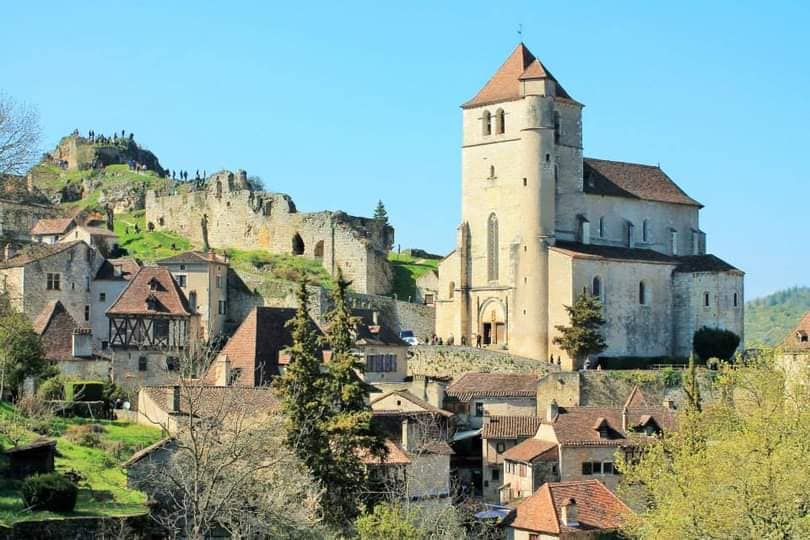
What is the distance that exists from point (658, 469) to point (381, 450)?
30.4 ft

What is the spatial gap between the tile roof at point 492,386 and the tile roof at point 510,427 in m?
1.96

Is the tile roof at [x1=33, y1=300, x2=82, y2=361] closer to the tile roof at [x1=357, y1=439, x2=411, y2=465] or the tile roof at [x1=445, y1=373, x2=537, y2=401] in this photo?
the tile roof at [x1=445, y1=373, x2=537, y2=401]

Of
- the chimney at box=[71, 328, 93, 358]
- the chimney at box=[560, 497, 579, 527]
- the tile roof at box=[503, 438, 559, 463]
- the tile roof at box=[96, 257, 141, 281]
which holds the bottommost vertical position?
the chimney at box=[560, 497, 579, 527]

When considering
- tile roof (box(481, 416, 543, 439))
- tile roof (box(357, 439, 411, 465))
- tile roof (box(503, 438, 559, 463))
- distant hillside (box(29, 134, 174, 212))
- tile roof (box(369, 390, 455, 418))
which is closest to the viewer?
tile roof (box(357, 439, 411, 465))

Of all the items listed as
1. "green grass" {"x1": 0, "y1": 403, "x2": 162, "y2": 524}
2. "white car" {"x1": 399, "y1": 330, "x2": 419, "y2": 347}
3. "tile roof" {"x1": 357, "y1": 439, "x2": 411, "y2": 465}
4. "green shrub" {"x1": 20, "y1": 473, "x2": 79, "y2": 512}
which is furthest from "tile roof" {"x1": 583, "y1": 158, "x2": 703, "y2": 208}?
"green shrub" {"x1": 20, "y1": 473, "x2": 79, "y2": 512}

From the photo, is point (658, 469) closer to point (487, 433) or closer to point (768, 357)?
point (768, 357)

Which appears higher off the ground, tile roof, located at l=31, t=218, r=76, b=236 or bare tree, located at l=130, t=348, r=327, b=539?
tile roof, located at l=31, t=218, r=76, b=236

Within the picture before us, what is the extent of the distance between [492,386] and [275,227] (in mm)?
27059

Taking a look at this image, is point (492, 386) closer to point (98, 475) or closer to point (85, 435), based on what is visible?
point (85, 435)

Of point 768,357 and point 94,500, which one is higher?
point 768,357

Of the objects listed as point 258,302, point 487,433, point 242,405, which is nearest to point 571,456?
point 487,433

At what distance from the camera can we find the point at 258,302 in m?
74.6

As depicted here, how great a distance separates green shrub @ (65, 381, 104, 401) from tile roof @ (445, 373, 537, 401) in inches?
617

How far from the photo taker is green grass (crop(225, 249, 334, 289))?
79125 mm
